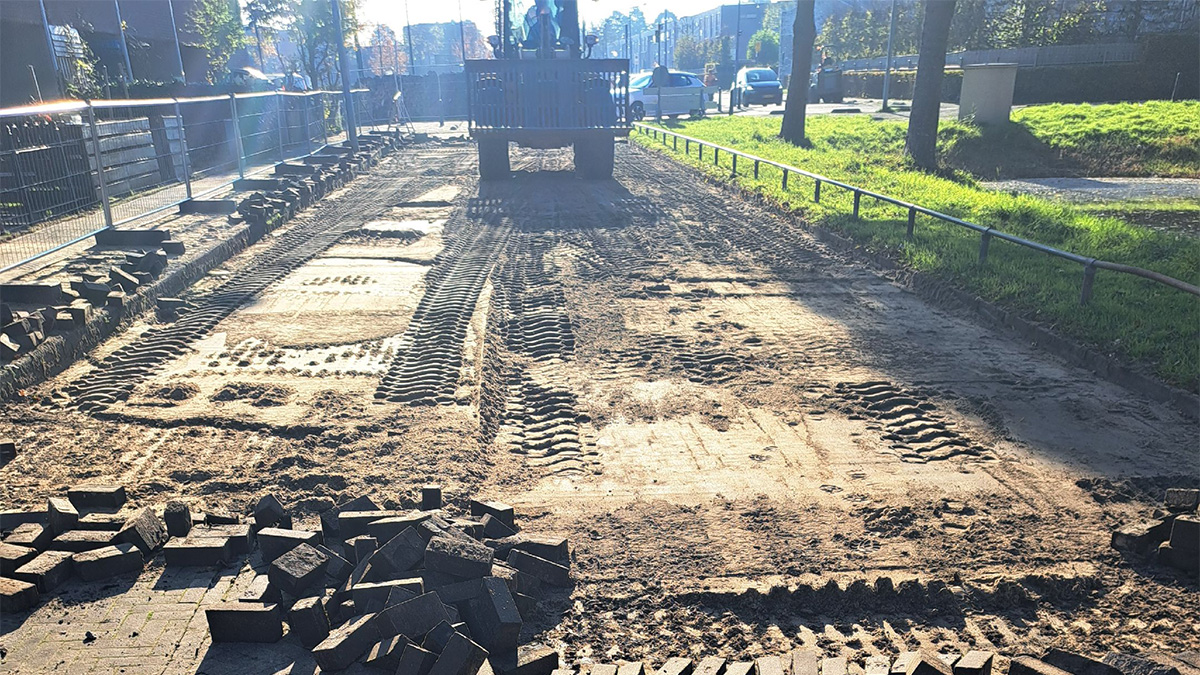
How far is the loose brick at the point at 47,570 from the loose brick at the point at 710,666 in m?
3.12

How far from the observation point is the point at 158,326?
8070mm

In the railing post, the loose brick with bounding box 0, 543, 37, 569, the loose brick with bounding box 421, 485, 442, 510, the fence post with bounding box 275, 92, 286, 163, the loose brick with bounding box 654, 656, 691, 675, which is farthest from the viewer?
the fence post with bounding box 275, 92, 286, 163

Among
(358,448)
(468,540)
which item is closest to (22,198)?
(358,448)

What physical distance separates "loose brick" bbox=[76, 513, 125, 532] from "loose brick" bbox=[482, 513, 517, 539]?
195 cm

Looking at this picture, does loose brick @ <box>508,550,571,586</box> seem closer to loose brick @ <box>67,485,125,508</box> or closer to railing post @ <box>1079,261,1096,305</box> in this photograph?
loose brick @ <box>67,485,125,508</box>

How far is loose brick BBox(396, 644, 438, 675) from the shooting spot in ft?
10.8

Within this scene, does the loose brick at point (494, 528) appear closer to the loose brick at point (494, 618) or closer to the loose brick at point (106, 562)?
the loose brick at point (494, 618)

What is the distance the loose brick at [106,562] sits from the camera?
13.3ft


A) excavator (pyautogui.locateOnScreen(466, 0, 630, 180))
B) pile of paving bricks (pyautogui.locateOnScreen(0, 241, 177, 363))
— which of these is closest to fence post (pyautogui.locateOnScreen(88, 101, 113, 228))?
pile of paving bricks (pyautogui.locateOnScreen(0, 241, 177, 363))

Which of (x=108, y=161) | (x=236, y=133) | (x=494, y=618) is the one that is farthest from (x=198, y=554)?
(x=236, y=133)

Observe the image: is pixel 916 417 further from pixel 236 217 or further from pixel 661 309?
pixel 236 217

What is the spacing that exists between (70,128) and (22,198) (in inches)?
63.6

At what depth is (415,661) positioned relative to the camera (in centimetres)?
329

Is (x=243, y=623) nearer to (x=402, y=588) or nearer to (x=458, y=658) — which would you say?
(x=402, y=588)
